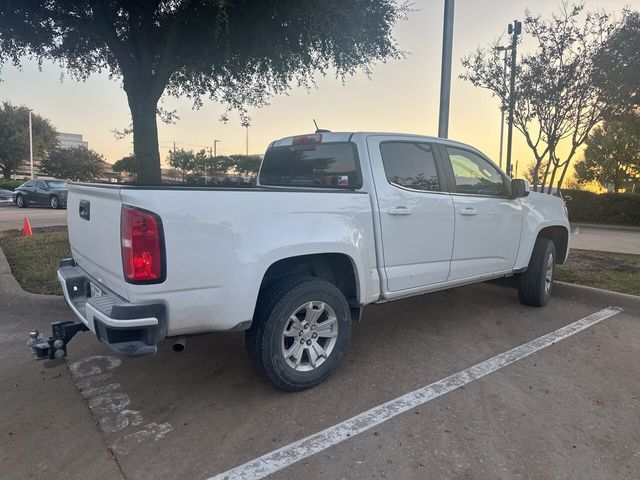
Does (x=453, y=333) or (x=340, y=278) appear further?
(x=453, y=333)

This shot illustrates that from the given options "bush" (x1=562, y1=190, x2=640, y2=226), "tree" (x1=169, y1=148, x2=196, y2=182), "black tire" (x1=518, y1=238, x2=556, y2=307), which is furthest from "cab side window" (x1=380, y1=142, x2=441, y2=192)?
"tree" (x1=169, y1=148, x2=196, y2=182)

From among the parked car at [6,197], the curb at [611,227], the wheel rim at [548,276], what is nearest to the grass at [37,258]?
the wheel rim at [548,276]

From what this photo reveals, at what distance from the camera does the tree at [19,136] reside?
147 feet

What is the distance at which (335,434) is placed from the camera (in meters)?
2.89

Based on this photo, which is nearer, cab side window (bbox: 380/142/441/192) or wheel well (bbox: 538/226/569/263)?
cab side window (bbox: 380/142/441/192)

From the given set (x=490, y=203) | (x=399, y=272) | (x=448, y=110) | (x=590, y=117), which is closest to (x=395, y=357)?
(x=399, y=272)

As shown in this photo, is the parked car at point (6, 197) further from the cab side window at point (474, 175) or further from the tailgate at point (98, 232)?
the cab side window at point (474, 175)

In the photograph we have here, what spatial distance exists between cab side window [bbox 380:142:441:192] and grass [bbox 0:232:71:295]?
4.21m

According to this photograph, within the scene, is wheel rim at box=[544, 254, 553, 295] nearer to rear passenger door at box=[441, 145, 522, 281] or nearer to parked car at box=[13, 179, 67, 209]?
rear passenger door at box=[441, 145, 522, 281]

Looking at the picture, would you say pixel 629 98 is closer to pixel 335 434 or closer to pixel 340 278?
pixel 340 278

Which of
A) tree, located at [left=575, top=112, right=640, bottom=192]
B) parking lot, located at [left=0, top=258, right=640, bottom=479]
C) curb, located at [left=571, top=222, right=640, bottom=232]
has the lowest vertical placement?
parking lot, located at [left=0, top=258, right=640, bottom=479]

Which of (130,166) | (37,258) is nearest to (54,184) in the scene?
(130,166)

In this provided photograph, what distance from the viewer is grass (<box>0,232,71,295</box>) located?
598 centimetres

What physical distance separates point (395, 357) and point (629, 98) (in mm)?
10686
